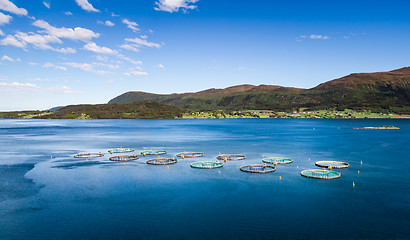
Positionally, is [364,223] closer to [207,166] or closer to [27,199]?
[207,166]

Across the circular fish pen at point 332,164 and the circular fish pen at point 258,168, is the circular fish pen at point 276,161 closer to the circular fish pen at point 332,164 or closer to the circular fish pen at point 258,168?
the circular fish pen at point 258,168

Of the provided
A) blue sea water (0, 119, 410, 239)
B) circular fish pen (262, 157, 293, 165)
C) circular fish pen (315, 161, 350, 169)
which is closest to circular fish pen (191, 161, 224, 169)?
blue sea water (0, 119, 410, 239)

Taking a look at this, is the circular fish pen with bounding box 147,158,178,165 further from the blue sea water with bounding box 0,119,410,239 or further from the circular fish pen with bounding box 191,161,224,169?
the circular fish pen with bounding box 191,161,224,169

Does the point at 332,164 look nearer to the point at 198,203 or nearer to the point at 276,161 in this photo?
the point at 276,161

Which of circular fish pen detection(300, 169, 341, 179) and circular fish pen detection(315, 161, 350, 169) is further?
circular fish pen detection(315, 161, 350, 169)

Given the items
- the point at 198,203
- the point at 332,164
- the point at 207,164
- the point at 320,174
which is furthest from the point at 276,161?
the point at 198,203

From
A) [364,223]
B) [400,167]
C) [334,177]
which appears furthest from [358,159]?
[364,223]

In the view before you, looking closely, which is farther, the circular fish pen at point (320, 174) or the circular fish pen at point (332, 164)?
the circular fish pen at point (332, 164)

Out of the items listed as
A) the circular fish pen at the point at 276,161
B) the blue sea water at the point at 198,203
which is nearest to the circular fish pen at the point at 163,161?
the blue sea water at the point at 198,203
